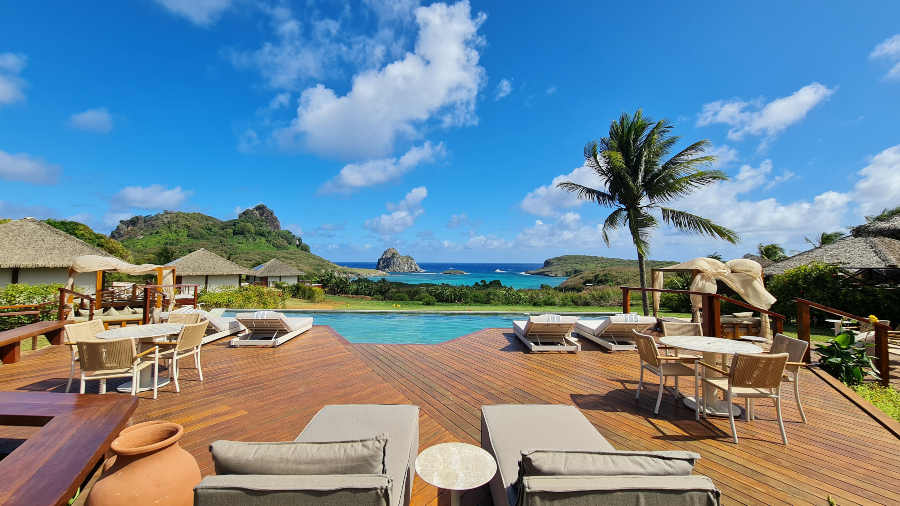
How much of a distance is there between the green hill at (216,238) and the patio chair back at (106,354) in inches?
1728

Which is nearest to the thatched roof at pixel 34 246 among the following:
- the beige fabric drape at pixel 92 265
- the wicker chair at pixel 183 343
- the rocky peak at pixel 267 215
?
the beige fabric drape at pixel 92 265

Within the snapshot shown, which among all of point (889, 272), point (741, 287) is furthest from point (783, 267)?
point (741, 287)

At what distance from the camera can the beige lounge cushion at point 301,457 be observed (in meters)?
1.42

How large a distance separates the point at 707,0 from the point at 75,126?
27560mm

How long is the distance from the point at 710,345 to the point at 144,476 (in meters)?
4.72

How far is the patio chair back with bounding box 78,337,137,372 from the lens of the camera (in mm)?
3709

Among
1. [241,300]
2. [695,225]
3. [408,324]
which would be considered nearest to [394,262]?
[241,300]

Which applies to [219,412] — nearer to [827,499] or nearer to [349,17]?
[827,499]

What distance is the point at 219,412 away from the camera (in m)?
3.58

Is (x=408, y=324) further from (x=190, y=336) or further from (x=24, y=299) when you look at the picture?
(x=24, y=299)

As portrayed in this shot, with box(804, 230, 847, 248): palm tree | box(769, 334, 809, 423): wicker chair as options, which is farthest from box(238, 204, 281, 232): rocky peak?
box(769, 334, 809, 423): wicker chair

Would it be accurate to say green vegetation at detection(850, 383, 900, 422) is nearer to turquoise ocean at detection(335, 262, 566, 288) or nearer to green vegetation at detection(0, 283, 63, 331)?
green vegetation at detection(0, 283, 63, 331)

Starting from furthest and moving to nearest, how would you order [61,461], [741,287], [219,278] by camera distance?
1. [219,278]
2. [741,287]
3. [61,461]

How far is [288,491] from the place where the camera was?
4.25 feet
